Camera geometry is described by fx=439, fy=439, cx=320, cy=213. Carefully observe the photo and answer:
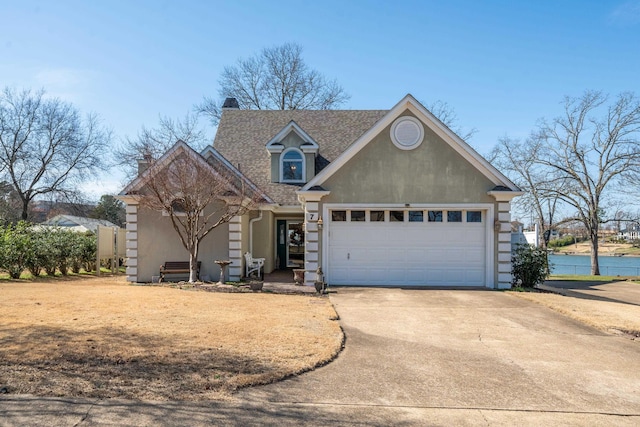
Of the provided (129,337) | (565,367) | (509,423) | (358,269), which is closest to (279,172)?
(358,269)

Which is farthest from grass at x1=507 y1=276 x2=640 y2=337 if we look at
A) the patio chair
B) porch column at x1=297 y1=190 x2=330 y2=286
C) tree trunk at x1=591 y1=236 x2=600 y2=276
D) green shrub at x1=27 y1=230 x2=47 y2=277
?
green shrub at x1=27 y1=230 x2=47 y2=277

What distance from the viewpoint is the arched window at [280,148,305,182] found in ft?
62.2

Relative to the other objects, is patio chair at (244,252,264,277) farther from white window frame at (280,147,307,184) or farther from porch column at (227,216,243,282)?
white window frame at (280,147,307,184)

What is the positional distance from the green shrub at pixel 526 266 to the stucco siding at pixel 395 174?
11.4 feet

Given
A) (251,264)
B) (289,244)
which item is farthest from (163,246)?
(289,244)

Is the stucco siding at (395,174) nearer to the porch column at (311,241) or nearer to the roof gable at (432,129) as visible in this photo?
the roof gable at (432,129)

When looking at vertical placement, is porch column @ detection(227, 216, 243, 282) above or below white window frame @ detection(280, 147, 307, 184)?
below

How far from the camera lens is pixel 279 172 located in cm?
1909

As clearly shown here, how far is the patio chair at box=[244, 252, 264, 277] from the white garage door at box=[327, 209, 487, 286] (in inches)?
136

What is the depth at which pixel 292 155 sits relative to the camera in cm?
1897

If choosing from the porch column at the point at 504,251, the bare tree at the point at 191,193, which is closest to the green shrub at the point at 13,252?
the bare tree at the point at 191,193

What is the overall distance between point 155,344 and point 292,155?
13.1 meters

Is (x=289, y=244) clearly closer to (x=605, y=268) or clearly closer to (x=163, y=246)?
(x=163, y=246)

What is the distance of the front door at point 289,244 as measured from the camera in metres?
20.5
